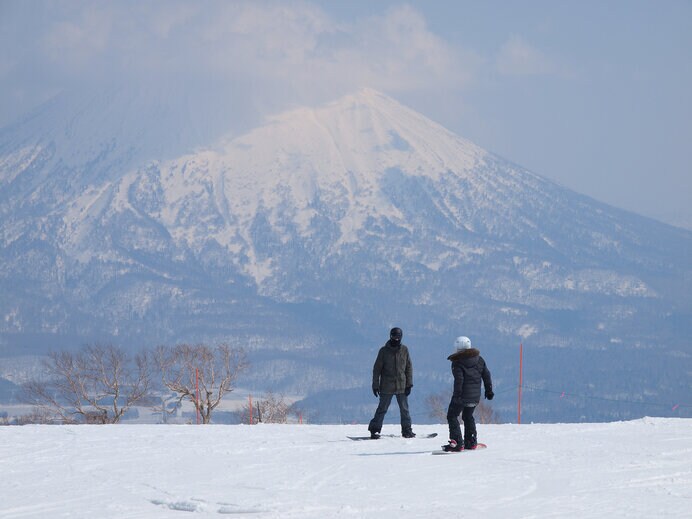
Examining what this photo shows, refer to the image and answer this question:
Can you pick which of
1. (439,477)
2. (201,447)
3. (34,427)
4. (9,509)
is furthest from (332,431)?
(9,509)

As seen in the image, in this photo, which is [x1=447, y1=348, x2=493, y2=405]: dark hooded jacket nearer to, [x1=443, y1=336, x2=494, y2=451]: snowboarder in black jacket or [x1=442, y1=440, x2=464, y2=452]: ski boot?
[x1=443, y1=336, x2=494, y2=451]: snowboarder in black jacket

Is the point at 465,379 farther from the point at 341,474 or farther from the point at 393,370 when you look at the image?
the point at 341,474

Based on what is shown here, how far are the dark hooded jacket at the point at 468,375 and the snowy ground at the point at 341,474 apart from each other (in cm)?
84

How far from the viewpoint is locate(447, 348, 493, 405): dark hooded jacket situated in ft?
63.4

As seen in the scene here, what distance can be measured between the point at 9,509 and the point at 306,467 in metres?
4.53

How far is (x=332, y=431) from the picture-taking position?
24547 millimetres

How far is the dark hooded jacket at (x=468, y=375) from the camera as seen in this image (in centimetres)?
1931

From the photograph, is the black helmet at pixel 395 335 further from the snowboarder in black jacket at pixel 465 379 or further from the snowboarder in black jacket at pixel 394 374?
the snowboarder in black jacket at pixel 465 379

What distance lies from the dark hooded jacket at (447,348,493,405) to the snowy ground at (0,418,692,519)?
2.74 ft

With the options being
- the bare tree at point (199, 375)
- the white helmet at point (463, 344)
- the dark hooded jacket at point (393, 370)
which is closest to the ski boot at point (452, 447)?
the white helmet at point (463, 344)

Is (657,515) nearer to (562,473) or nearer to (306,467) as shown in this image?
(562,473)

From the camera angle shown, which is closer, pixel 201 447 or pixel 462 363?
pixel 462 363

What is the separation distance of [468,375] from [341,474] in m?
2.74

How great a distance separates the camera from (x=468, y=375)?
1936 cm
